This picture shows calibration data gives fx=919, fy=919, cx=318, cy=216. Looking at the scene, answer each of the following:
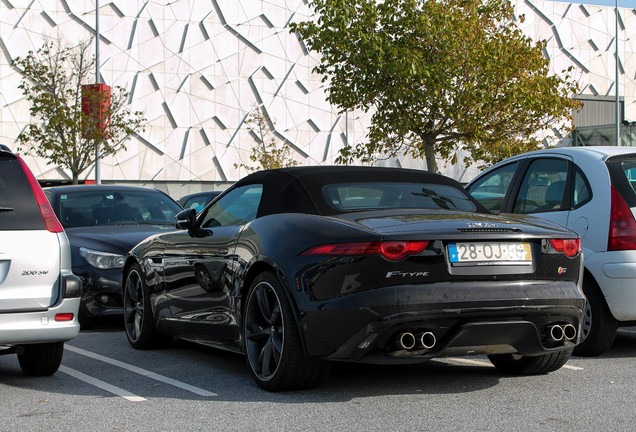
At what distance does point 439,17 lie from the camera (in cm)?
2459

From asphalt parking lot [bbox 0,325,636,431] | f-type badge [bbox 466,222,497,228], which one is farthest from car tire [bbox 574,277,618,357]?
f-type badge [bbox 466,222,497,228]

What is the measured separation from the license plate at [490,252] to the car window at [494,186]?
10.1ft

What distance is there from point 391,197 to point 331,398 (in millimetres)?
1371

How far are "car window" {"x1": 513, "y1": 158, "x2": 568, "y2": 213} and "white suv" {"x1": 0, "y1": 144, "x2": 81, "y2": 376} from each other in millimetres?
3861

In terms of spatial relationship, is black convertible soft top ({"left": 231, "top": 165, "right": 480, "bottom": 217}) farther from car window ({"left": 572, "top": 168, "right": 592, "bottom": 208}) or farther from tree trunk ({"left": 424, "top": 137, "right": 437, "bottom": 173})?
tree trunk ({"left": 424, "top": 137, "right": 437, "bottom": 173})

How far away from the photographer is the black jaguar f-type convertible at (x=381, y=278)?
193 inches

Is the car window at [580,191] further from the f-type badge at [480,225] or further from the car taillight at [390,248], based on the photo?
the car taillight at [390,248]

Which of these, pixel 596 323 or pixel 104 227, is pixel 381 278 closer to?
pixel 596 323

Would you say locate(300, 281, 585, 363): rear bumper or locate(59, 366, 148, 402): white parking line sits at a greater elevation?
locate(300, 281, 585, 363): rear bumper

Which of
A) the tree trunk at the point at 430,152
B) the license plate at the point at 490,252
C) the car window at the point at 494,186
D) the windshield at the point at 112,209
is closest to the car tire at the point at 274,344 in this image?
the license plate at the point at 490,252

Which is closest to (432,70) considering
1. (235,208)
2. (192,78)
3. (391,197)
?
(235,208)

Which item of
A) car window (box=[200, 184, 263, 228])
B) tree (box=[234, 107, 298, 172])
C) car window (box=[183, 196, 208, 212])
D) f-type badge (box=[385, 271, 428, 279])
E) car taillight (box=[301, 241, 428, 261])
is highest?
tree (box=[234, 107, 298, 172])

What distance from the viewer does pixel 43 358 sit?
615 centimetres

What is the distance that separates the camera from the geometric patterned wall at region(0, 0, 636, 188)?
49.5 metres
